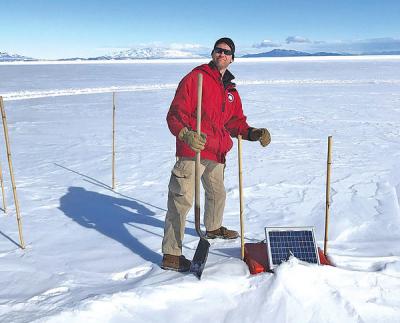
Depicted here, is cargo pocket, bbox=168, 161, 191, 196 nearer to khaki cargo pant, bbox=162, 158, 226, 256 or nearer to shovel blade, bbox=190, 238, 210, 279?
khaki cargo pant, bbox=162, 158, 226, 256

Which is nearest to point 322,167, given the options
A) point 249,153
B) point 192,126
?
point 249,153

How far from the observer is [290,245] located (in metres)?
2.98

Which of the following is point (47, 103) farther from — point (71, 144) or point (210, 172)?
point (210, 172)

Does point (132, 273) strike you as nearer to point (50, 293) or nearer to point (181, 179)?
point (50, 293)

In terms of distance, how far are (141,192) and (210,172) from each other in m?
2.22

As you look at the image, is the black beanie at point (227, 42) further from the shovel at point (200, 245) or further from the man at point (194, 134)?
the shovel at point (200, 245)

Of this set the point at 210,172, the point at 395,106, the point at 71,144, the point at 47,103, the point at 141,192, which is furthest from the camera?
the point at 47,103

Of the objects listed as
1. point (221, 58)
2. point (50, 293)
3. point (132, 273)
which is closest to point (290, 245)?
point (132, 273)

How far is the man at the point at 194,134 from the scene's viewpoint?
9.29ft

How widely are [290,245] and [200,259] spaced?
0.68m

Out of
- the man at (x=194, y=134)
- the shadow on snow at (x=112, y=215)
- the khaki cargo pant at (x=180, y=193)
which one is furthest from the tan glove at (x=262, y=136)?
the shadow on snow at (x=112, y=215)

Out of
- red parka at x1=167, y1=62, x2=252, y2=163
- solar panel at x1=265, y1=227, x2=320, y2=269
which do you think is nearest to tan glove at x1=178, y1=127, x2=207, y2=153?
red parka at x1=167, y1=62, x2=252, y2=163

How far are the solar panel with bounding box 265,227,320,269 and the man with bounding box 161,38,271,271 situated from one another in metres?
0.65

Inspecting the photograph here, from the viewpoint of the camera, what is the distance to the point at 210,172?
330cm
